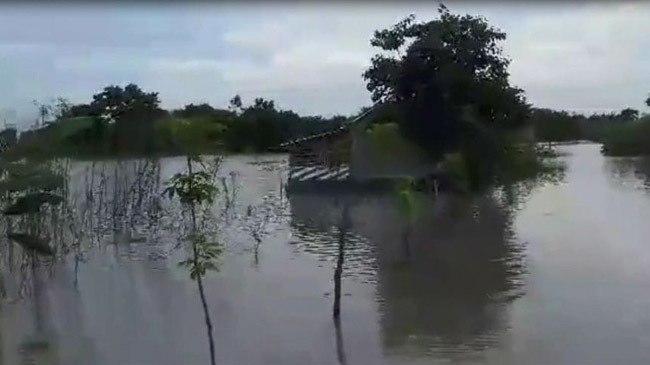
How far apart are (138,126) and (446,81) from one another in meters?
1.99

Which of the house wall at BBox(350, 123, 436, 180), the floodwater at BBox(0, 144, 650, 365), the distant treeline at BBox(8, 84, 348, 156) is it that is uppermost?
the distant treeline at BBox(8, 84, 348, 156)

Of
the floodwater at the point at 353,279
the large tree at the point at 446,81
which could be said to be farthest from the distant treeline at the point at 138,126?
the large tree at the point at 446,81

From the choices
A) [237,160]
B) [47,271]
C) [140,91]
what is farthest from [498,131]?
[47,271]

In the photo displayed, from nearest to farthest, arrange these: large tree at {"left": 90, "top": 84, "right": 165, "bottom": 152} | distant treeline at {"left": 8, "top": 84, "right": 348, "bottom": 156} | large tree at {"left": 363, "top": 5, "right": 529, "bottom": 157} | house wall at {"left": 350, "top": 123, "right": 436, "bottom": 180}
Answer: distant treeline at {"left": 8, "top": 84, "right": 348, "bottom": 156} → large tree at {"left": 90, "top": 84, "right": 165, "bottom": 152} → house wall at {"left": 350, "top": 123, "right": 436, "bottom": 180} → large tree at {"left": 363, "top": 5, "right": 529, "bottom": 157}

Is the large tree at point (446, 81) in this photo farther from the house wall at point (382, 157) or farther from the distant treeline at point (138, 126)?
the distant treeline at point (138, 126)

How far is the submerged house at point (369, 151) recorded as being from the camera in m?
4.04

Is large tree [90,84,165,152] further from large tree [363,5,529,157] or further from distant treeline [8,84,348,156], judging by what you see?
large tree [363,5,529,157]

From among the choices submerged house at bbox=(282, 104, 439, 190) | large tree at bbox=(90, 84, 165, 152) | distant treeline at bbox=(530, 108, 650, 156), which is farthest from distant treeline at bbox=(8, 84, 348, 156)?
distant treeline at bbox=(530, 108, 650, 156)

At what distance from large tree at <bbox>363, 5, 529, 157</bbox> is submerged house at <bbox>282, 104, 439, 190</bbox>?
0.37ft

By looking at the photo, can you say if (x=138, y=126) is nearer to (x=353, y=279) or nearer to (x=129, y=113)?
(x=129, y=113)

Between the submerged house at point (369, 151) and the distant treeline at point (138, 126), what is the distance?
0.90 ft

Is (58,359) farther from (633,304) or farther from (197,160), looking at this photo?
(633,304)

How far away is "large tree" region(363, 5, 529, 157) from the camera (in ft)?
15.0

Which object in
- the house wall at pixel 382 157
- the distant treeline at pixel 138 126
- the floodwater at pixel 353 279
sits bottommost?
the floodwater at pixel 353 279
